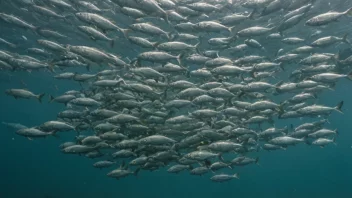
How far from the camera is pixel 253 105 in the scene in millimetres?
8828

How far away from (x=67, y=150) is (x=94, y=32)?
13.3ft

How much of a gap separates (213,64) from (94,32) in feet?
11.1

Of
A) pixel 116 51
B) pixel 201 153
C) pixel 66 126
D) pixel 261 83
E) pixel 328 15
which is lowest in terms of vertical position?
pixel 201 153

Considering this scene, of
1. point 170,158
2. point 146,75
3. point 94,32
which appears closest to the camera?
point 94,32

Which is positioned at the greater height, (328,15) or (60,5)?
(60,5)

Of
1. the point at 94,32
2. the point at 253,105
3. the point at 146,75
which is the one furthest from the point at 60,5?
the point at 253,105

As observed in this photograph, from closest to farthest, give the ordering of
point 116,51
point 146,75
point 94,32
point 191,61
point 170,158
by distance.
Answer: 1. point 94,32
2. point 146,75
3. point 191,61
4. point 170,158
5. point 116,51

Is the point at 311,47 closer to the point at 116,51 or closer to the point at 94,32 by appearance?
the point at 94,32

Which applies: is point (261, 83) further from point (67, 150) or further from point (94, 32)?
point (67, 150)

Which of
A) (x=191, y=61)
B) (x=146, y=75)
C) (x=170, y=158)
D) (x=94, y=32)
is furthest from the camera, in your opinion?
(x=170, y=158)

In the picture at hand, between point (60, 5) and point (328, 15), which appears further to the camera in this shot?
point (60, 5)

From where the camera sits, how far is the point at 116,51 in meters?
24.8

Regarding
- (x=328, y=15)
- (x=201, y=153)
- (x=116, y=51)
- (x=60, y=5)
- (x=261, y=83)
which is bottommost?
(x=201, y=153)

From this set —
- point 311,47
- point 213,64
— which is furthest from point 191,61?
point 311,47
